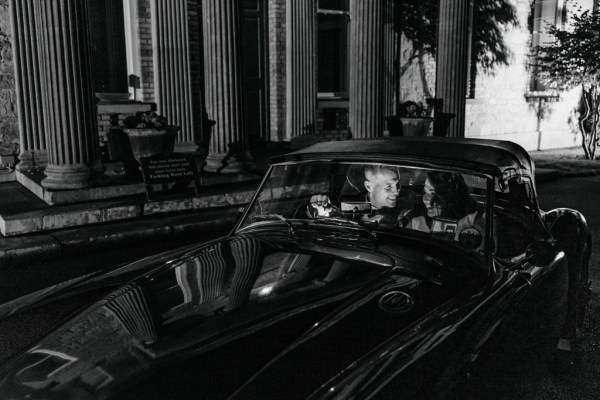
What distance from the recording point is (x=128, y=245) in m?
6.77

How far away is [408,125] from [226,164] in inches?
170

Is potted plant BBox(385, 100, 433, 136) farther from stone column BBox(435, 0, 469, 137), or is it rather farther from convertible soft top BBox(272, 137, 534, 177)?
convertible soft top BBox(272, 137, 534, 177)

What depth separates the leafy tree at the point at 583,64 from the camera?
14.1 metres

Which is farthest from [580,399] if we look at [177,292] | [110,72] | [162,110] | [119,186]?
[110,72]

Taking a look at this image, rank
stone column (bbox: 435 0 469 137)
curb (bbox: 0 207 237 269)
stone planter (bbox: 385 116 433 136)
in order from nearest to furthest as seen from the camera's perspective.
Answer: curb (bbox: 0 207 237 269) → stone column (bbox: 435 0 469 137) → stone planter (bbox: 385 116 433 136)

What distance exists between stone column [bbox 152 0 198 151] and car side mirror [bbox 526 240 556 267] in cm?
808

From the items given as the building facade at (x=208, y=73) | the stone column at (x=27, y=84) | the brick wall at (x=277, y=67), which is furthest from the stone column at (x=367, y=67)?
the stone column at (x=27, y=84)

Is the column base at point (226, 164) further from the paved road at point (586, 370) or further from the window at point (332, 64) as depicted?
the paved road at point (586, 370)

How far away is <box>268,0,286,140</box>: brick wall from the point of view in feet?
39.6

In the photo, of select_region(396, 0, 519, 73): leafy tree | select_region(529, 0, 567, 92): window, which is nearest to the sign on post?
select_region(396, 0, 519, 73): leafy tree

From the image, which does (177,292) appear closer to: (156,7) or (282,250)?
(282,250)

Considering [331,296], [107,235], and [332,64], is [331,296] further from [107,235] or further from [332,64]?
[332,64]

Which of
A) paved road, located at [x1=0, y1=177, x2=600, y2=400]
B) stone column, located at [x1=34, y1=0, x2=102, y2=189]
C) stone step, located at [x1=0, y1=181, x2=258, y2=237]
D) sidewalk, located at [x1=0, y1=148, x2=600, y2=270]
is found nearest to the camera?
paved road, located at [x1=0, y1=177, x2=600, y2=400]

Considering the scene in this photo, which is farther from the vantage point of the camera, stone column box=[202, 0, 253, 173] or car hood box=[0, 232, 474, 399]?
stone column box=[202, 0, 253, 173]
